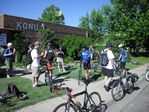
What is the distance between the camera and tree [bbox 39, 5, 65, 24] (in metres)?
77.0

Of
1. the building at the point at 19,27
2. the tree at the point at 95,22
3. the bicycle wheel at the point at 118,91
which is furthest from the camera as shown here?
the tree at the point at 95,22

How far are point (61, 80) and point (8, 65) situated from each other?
296 centimetres

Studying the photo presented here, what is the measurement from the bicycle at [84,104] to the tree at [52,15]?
225 ft

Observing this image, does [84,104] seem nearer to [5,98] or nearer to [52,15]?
[5,98]

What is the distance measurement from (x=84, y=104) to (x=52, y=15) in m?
72.0

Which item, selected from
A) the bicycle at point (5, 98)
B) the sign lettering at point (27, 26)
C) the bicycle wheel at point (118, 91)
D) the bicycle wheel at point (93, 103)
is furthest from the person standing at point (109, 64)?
the sign lettering at point (27, 26)

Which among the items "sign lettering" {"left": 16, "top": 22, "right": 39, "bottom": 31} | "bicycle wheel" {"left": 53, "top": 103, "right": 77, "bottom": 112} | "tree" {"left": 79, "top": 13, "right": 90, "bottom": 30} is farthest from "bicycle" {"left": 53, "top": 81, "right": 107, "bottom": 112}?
"tree" {"left": 79, "top": 13, "right": 90, "bottom": 30}

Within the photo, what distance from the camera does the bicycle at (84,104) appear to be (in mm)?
6305

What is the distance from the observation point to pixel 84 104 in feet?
23.6

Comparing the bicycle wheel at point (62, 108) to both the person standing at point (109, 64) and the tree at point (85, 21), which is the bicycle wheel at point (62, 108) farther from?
the tree at point (85, 21)

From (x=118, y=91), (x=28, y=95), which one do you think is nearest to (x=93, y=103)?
(x=118, y=91)

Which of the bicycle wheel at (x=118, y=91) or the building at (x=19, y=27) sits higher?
the building at (x=19, y=27)

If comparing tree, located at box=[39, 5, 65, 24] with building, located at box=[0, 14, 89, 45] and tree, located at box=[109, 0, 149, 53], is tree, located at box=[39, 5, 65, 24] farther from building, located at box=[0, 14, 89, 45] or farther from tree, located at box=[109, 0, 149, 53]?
building, located at box=[0, 14, 89, 45]

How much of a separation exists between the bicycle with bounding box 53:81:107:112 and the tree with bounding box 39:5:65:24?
Answer: 68682mm
